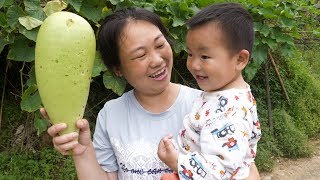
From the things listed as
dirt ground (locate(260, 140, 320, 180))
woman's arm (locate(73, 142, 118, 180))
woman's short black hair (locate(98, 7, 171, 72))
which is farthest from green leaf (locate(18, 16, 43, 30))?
dirt ground (locate(260, 140, 320, 180))

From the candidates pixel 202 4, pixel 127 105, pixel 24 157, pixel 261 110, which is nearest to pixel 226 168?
pixel 127 105

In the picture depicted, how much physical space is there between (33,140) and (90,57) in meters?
2.66

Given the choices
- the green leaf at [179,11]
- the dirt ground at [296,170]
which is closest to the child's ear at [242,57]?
the green leaf at [179,11]

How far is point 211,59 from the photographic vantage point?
1.57 m

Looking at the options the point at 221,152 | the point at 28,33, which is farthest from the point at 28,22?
the point at 221,152

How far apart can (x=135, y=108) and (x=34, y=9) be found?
113cm

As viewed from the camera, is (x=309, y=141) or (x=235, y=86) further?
(x=309, y=141)

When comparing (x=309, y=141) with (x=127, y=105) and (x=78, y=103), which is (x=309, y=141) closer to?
(x=127, y=105)

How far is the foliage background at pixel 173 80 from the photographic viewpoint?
274 cm

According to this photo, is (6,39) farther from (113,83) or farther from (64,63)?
(64,63)

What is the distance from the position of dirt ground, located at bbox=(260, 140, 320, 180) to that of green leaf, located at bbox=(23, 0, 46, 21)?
9.52 ft

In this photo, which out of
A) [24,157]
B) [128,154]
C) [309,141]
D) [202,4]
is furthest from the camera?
[309,141]

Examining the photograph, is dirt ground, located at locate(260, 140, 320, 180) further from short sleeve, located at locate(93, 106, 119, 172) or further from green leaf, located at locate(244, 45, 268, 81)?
short sleeve, located at locate(93, 106, 119, 172)

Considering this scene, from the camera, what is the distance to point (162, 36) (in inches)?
69.0
